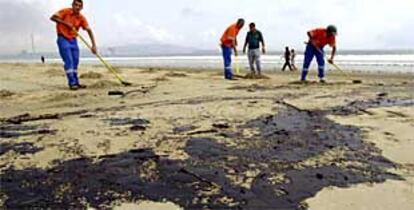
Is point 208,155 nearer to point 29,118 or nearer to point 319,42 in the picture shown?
point 29,118

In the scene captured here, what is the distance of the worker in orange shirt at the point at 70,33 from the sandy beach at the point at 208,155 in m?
2.57

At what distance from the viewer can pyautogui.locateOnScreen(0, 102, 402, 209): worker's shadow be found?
3.74 m

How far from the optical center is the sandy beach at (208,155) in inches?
149

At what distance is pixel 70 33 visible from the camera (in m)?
10.7

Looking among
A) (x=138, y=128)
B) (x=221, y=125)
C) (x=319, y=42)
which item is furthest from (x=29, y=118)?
(x=319, y=42)

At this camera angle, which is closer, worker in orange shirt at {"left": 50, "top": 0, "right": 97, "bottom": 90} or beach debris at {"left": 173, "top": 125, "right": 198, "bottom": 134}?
beach debris at {"left": 173, "top": 125, "right": 198, "bottom": 134}

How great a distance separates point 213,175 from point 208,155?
0.60 meters

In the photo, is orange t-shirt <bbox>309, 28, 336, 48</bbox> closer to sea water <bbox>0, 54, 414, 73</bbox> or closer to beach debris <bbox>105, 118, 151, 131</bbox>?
sea water <bbox>0, 54, 414, 73</bbox>

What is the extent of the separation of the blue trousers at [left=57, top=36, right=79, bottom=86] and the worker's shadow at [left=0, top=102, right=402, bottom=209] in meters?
5.92

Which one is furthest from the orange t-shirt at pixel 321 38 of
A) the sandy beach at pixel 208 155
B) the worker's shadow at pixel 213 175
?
the worker's shadow at pixel 213 175

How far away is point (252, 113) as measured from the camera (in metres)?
7.26

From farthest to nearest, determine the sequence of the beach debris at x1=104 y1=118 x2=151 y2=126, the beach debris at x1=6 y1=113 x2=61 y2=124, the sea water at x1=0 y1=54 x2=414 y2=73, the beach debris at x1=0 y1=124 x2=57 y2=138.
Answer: the sea water at x1=0 y1=54 x2=414 y2=73 < the beach debris at x1=6 y1=113 x2=61 y2=124 < the beach debris at x1=104 y1=118 x2=151 y2=126 < the beach debris at x1=0 y1=124 x2=57 y2=138

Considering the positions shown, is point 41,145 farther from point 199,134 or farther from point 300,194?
point 300,194

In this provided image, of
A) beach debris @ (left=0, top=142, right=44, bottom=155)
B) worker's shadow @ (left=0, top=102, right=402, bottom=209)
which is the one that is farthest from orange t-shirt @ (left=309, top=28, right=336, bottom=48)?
beach debris @ (left=0, top=142, right=44, bottom=155)
